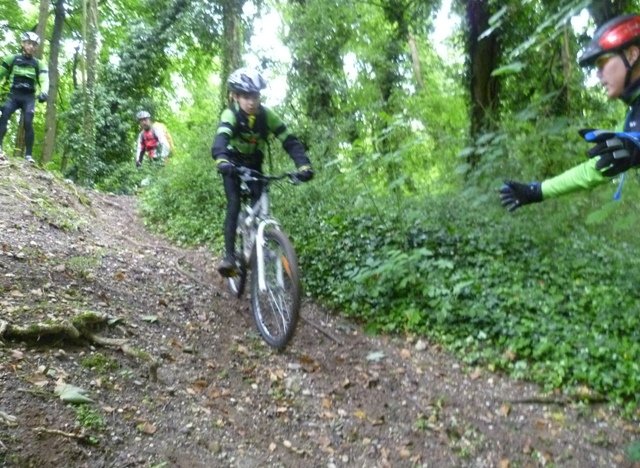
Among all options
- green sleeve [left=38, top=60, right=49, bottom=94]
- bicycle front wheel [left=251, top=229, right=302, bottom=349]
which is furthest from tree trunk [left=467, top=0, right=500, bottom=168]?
green sleeve [left=38, top=60, right=49, bottom=94]

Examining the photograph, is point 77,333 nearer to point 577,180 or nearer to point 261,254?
point 261,254

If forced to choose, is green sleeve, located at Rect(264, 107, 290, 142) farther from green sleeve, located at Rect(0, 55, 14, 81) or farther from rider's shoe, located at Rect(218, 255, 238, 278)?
green sleeve, located at Rect(0, 55, 14, 81)

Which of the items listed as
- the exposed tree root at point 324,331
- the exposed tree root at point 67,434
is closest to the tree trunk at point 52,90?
the exposed tree root at point 324,331

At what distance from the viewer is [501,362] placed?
518 cm

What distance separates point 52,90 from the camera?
17.7 m

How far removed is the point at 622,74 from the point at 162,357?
3.85 m

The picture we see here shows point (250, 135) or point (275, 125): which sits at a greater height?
point (275, 125)

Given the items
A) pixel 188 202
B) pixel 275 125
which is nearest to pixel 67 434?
pixel 275 125

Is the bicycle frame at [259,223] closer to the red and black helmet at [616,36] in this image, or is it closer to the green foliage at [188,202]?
the red and black helmet at [616,36]

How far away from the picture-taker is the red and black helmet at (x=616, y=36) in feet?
10.7

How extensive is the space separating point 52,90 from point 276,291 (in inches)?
620

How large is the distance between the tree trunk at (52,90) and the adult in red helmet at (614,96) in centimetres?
1486

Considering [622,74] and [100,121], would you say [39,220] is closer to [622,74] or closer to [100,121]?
[622,74]

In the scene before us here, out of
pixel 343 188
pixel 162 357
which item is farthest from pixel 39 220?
pixel 343 188
